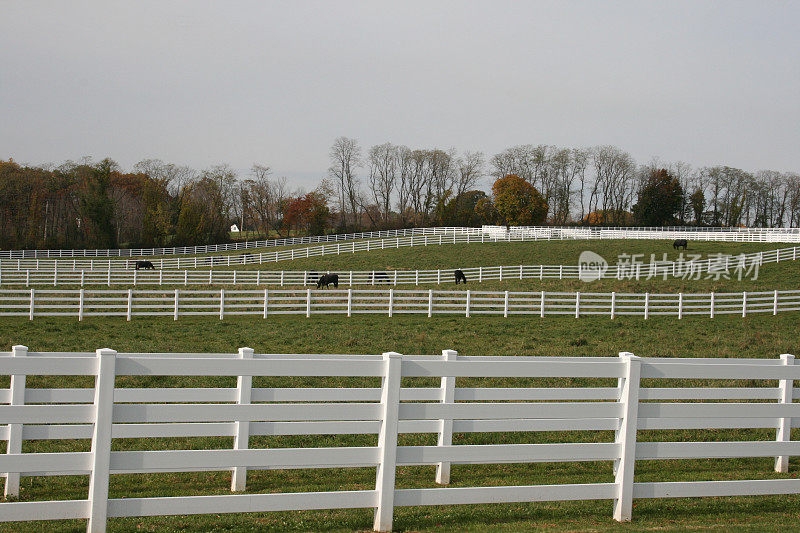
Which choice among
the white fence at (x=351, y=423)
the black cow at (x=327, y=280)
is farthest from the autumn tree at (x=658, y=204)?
the white fence at (x=351, y=423)

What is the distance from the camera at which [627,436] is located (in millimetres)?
5418

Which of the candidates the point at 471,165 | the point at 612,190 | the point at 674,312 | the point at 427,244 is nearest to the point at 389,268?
the point at 427,244

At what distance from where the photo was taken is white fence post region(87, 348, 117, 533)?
4469mm

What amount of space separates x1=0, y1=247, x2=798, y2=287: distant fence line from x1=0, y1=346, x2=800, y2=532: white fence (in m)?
31.1

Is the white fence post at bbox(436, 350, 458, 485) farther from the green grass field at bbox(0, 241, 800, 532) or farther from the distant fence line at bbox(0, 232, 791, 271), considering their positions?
the distant fence line at bbox(0, 232, 791, 271)

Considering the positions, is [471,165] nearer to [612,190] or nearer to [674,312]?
[612,190]

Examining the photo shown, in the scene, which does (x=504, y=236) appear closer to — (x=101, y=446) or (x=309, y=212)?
(x=309, y=212)

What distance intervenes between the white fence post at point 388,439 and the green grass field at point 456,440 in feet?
0.89

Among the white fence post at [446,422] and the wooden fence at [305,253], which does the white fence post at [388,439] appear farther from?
the wooden fence at [305,253]

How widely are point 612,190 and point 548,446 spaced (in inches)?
4156

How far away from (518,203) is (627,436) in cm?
8338

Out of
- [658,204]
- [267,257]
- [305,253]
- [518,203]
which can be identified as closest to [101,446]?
[305,253]

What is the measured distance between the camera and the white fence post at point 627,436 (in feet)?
17.6

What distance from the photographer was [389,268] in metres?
54.2
